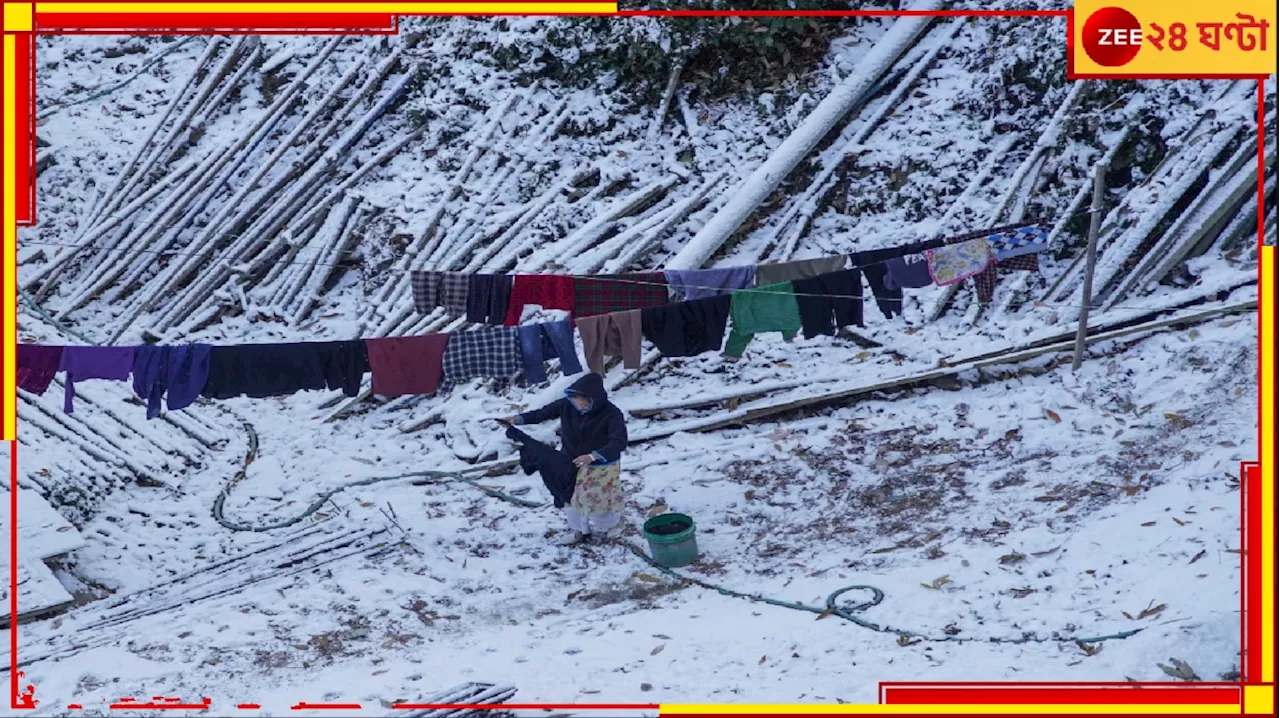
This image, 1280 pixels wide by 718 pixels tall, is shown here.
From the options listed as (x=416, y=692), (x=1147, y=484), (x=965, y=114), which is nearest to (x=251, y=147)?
(x=965, y=114)

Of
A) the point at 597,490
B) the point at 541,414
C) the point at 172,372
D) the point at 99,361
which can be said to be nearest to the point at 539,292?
the point at 541,414

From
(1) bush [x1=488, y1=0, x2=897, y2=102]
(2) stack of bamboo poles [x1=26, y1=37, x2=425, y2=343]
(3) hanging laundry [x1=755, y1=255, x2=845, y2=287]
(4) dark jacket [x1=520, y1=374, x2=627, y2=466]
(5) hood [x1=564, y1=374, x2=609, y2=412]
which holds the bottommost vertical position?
(4) dark jacket [x1=520, y1=374, x2=627, y2=466]

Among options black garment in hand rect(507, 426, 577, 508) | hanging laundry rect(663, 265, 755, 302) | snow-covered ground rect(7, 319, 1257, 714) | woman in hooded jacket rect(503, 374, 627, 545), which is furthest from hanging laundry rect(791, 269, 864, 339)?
black garment in hand rect(507, 426, 577, 508)

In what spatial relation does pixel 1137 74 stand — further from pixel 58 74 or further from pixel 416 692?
pixel 58 74

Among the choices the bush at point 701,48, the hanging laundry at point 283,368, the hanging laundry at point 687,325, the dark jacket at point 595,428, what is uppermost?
the bush at point 701,48

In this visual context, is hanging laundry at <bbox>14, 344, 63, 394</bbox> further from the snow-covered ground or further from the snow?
the snow

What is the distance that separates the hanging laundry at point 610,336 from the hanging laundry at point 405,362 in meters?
1.11

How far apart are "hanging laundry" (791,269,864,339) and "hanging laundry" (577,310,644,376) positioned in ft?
4.57

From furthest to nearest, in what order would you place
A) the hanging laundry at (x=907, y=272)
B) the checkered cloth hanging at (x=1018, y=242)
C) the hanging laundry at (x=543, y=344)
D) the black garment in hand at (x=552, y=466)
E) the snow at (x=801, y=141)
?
the snow at (x=801, y=141)
the checkered cloth hanging at (x=1018, y=242)
the hanging laundry at (x=907, y=272)
the hanging laundry at (x=543, y=344)
the black garment in hand at (x=552, y=466)

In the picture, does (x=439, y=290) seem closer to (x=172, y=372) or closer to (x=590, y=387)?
(x=590, y=387)

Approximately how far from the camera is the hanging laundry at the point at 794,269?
33.3 ft

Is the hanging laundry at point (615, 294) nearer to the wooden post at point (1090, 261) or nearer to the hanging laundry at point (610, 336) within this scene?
the hanging laundry at point (610, 336)

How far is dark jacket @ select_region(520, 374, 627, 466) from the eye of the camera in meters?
9.49

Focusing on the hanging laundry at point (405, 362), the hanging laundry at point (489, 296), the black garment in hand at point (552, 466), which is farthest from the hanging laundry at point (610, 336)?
the hanging laundry at point (405, 362)
